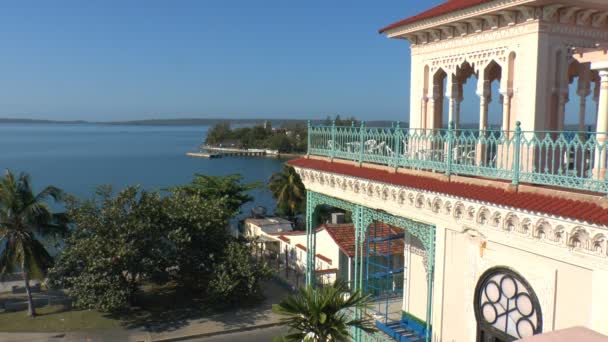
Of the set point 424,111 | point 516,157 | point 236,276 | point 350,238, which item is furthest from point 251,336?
point 516,157

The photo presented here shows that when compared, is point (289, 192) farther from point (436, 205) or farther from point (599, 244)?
point (599, 244)

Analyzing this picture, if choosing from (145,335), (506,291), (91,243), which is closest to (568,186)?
(506,291)

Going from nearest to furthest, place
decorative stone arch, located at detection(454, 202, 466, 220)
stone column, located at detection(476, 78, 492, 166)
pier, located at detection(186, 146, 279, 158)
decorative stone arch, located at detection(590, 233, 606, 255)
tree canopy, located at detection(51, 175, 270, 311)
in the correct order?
decorative stone arch, located at detection(590, 233, 606, 255) < decorative stone arch, located at detection(454, 202, 466, 220) < stone column, located at detection(476, 78, 492, 166) < tree canopy, located at detection(51, 175, 270, 311) < pier, located at detection(186, 146, 279, 158)

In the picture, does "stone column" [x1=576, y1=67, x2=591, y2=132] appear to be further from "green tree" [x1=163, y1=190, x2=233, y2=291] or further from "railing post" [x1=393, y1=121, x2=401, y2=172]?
"green tree" [x1=163, y1=190, x2=233, y2=291]

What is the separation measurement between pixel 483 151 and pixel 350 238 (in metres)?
11.1

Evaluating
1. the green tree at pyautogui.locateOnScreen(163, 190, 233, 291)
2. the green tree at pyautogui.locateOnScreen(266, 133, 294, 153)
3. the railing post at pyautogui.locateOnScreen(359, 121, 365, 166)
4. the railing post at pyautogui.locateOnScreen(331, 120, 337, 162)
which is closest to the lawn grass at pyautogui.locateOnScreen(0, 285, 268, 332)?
the green tree at pyautogui.locateOnScreen(163, 190, 233, 291)

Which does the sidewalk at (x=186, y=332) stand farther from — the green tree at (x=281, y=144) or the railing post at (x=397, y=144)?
the green tree at (x=281, y=144)

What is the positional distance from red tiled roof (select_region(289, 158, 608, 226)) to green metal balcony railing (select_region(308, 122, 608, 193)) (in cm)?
21

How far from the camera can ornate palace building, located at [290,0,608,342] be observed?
21.0 ft

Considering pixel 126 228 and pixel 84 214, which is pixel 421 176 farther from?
pixel 84 214

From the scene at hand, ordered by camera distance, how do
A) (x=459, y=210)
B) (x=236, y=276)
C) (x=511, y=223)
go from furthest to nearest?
(x=236, y=276) < (x=459, y=210) < (x=511, y=223)

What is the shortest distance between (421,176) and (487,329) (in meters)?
2.77

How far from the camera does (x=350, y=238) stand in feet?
68.1

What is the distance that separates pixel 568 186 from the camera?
21.1ft
